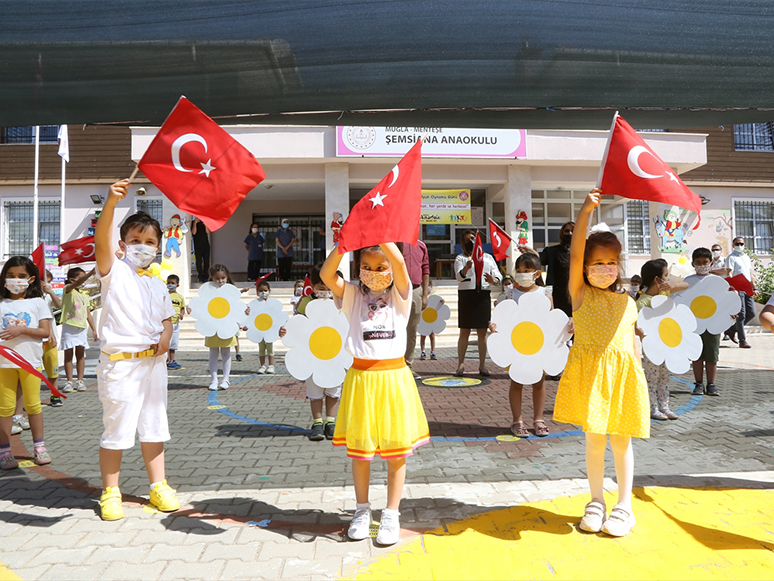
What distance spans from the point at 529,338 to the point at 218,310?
4.51 m

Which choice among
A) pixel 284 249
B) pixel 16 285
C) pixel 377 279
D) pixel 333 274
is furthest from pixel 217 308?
pixel 284 249

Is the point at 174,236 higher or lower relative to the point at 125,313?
higher

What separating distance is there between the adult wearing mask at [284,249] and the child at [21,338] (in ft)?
46.5

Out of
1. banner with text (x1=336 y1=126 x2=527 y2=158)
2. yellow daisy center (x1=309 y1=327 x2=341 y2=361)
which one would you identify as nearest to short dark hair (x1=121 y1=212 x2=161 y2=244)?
yellow daisy center (x1=309 y1=327 x2=341 y2=361)

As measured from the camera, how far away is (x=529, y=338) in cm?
480

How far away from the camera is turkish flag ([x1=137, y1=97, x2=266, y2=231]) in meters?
3.13

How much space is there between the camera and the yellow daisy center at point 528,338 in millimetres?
4785

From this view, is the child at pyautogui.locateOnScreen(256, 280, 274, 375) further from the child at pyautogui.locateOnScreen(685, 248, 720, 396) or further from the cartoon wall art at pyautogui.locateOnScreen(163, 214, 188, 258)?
the cartoon wall art at pyautogui.locateOnScreen(163, 214, 188, 258)

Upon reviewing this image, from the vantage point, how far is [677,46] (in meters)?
3.07

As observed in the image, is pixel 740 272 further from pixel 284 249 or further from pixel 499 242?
pixel 284 249

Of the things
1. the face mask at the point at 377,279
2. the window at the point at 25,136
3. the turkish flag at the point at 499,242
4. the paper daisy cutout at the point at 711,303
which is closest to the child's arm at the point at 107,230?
the face mask at the point at 377,279

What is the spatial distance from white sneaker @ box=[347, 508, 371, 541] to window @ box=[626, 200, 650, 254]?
20229 millimetres

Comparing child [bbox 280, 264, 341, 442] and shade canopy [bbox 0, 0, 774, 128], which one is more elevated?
shade canopy [bbox 0, 0, 774, 128]

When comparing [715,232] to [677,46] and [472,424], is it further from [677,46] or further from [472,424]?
[677,46]
